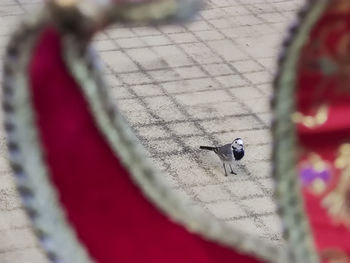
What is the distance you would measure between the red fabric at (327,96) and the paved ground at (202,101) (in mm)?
1162

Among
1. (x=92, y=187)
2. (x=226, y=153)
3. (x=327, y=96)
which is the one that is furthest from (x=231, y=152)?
(x=92, y=187)

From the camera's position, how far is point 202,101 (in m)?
2.61

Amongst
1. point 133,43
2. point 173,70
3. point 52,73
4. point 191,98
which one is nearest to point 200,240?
point 52,73

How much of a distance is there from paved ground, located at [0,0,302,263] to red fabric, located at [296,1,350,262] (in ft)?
3.81

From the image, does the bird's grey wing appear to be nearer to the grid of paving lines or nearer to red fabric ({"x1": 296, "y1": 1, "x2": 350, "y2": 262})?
the grid of paving lines

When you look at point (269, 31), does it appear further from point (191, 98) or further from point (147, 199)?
point (147, 199)

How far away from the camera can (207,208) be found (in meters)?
2.07

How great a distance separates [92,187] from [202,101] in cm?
205

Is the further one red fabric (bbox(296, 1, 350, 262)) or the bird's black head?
the bird's black head

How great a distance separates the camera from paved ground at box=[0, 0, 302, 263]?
6.81ft

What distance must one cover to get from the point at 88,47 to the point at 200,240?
20cm

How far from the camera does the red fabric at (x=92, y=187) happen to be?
1.77 ft

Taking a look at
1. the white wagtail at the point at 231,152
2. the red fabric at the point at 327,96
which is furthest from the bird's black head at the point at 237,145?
the red fabric at the point at 327,96

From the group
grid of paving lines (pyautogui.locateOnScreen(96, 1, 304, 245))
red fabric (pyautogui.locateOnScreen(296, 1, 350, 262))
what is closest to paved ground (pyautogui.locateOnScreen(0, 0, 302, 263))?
grid of paving lines (pyautogui.locateOnScreen(96, 1, 304, 245))
